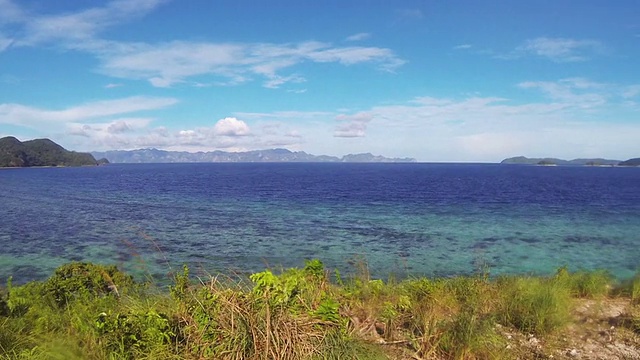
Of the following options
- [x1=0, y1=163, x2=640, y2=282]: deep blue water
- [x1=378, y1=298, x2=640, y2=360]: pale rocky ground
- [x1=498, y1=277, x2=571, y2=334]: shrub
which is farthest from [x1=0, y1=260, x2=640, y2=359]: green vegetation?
[x1=0, y1=163, x2=640, y2=282]: deep blue water

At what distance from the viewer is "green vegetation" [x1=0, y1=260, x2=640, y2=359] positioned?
5.07 meters

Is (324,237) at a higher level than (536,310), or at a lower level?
lower

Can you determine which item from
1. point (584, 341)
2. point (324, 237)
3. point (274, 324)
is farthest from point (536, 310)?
Answer: point (324, 237)

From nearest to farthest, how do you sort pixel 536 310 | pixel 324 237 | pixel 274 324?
pixel 274 324, pixel 536 310, pixel 324 237

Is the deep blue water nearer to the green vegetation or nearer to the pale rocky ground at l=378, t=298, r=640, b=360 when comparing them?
the green vegetation

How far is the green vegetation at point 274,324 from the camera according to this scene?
507cm

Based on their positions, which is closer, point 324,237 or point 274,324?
point 274,324

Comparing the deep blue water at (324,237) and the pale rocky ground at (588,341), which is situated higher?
the pale rocky ground at (588,341)

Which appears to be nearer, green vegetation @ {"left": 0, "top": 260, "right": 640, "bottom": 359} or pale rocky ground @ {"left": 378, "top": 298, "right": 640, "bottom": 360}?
green vegetation @ {"left": 0, "top": 260, "right": 640, "bottom": 359}

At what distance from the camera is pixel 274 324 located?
517 cm

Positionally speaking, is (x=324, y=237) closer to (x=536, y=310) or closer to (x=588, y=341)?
(x=536, y=310)

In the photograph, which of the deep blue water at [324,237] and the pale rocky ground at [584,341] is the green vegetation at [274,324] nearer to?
the pale rocky ground at [584,341]

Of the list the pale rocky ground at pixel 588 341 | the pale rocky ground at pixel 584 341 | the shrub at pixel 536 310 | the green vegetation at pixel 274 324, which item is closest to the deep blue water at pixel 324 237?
the green vegetation at pixel 274 324

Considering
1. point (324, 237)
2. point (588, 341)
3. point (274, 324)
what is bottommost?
point (324, 237)
